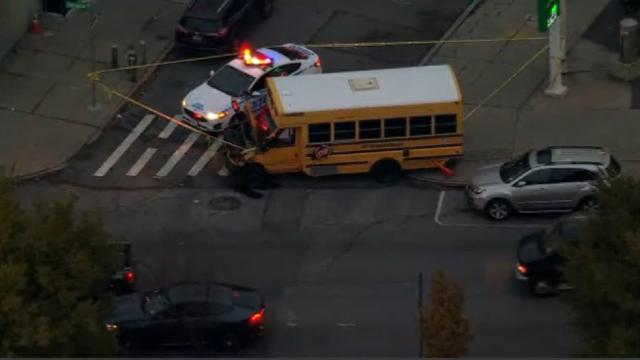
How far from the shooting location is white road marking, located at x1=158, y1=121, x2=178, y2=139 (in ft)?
138

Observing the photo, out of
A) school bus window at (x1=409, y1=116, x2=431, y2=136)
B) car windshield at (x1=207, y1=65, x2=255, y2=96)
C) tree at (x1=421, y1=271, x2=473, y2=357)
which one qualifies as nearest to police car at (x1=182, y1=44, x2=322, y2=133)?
car windshield at (x1=207, y1=65, x2=255, y2=96)

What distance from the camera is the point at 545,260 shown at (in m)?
34.5

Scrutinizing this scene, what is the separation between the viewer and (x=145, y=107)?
43312mm

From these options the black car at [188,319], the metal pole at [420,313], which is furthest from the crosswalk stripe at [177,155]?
the metal pole at [420,313]

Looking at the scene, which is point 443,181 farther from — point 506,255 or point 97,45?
point 97,45

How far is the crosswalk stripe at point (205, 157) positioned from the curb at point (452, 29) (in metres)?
6.51

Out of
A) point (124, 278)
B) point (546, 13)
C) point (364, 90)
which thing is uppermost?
point (546, 13)

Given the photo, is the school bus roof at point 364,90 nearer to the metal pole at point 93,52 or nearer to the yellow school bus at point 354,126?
the yellow school bus at point 354,126

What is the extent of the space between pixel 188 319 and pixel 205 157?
28.3 ft

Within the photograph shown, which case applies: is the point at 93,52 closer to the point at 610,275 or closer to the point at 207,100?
the point at 207,100

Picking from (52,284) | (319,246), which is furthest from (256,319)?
(52,284)

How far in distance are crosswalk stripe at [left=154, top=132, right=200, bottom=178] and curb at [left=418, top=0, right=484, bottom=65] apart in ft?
22.2

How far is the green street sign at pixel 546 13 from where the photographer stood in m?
40.9

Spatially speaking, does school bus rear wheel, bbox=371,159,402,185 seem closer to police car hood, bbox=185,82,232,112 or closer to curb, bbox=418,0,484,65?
police car hood, bbox=185,82,232,112
